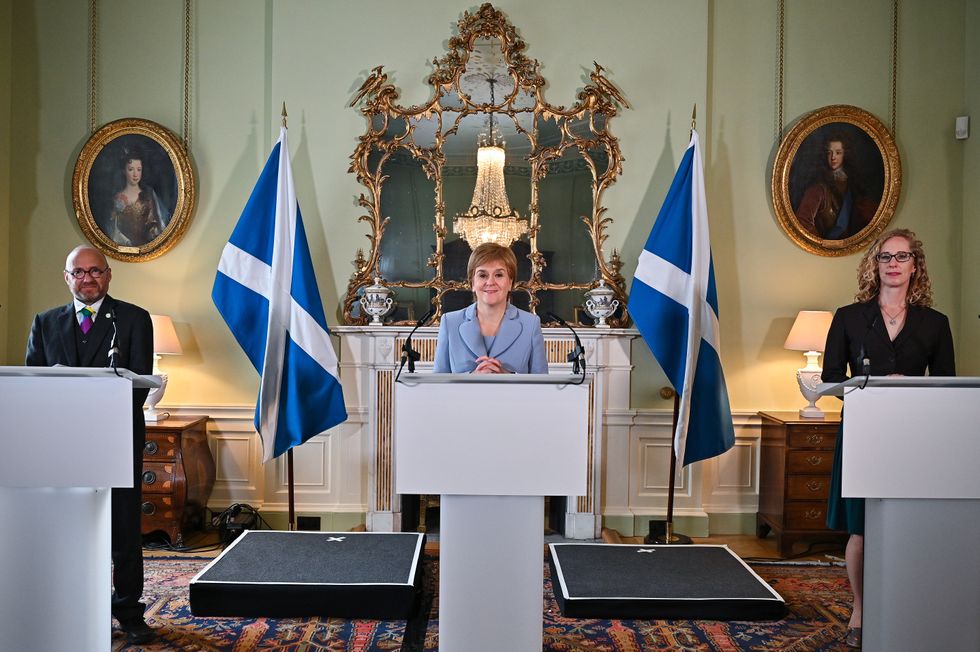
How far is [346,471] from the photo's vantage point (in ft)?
15.3

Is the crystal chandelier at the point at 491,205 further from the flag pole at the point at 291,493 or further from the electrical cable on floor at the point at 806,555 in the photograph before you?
the electrical cable on floor at the point at 806,555

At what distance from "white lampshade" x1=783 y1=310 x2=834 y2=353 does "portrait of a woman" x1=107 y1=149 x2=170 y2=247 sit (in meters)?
4.10

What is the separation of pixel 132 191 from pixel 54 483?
3.15m

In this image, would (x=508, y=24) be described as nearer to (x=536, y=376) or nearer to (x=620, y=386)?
(x=620, y=386)

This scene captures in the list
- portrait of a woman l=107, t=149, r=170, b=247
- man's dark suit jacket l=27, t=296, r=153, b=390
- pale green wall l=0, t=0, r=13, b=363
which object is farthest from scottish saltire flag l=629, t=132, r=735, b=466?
pale green wall l=0, t=0, r=13, b=363

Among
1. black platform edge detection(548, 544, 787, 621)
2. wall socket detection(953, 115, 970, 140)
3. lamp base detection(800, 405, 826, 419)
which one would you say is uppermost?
wall socket detection(953, 115, 970, 140)

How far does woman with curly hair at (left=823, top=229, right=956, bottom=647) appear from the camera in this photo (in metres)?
2.82

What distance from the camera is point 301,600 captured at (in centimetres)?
323

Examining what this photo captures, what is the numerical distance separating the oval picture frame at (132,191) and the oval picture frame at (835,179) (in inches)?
154

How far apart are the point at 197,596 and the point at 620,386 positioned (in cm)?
273

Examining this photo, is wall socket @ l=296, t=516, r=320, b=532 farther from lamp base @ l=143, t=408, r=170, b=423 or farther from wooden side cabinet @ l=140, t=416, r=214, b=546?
lamp base @ l=143, t=408, r=170, b=423

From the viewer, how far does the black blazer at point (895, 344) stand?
9.29 feet

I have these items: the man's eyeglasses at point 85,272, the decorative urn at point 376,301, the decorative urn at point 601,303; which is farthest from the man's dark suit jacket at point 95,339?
the decorative urn at point 601,303

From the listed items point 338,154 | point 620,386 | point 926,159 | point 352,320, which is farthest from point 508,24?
point 926,159
